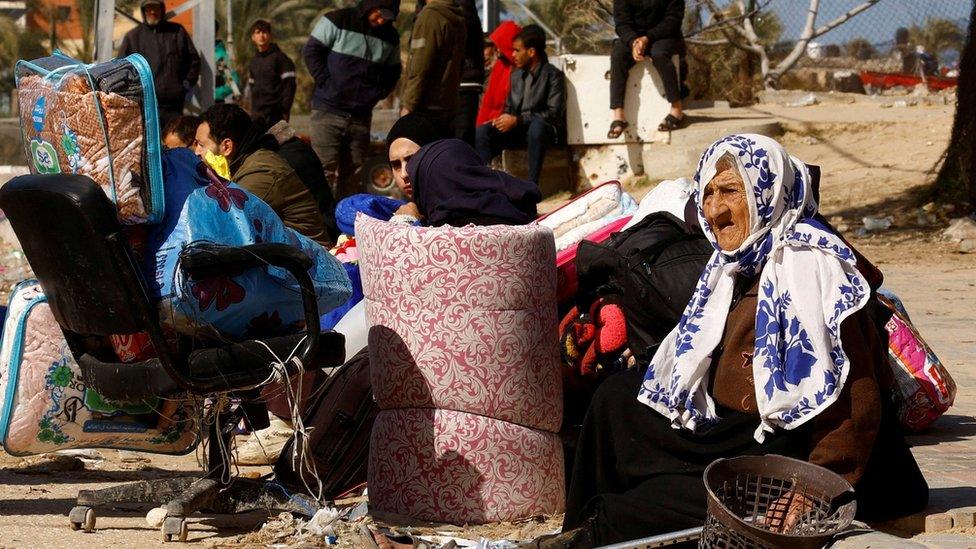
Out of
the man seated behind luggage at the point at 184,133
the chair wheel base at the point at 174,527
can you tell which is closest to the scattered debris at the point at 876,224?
the man seated behind luggage at the point at 184,133

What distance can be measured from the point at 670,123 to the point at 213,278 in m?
8.86

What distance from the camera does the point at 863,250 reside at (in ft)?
34.5

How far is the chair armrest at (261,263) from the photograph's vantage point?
3826 mm

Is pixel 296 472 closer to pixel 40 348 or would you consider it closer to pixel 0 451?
pixel 40 348

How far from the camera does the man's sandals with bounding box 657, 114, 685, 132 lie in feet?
40.3

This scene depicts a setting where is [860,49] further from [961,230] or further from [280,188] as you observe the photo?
[280,188]

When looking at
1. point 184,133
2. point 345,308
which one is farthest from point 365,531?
point 184,133

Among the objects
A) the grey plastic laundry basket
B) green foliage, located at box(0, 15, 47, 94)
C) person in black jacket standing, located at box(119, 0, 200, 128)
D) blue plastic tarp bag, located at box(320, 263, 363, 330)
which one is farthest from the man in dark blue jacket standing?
green foliage, located at box(0, 15, 47, 94)

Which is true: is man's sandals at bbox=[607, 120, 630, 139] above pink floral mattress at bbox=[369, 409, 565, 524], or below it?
above

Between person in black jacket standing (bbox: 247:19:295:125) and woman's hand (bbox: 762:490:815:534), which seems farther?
person in black jacket standing (bbox: 247:19:295:125)

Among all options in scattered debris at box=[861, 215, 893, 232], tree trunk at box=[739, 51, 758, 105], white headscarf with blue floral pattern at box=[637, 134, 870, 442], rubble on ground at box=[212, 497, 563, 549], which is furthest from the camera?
tree trunk at box=[739, 51, 758, 105]

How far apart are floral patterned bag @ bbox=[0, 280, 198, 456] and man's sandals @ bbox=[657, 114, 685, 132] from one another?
864cm

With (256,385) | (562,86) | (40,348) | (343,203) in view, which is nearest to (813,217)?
(256,385)

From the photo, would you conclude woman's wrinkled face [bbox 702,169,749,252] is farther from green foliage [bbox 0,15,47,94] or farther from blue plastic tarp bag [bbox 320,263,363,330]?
green foliage [bbox 0,15,47,94]
